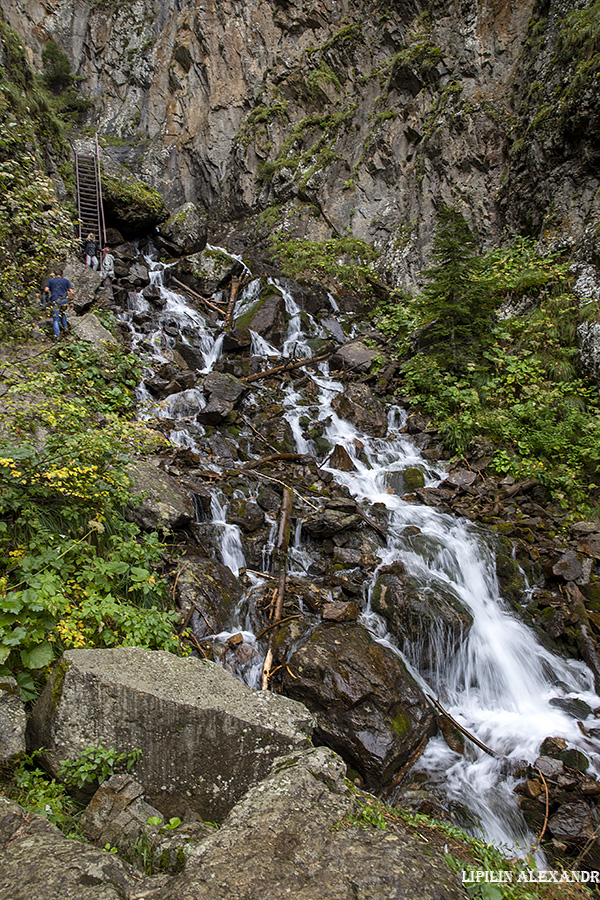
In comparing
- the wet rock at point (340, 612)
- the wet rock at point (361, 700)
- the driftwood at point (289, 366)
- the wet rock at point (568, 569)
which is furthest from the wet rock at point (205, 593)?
the driftwood at point (289, 366)

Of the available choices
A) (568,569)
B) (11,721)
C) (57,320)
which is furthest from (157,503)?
(568,569)

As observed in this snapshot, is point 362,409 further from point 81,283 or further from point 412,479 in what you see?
point 81,283

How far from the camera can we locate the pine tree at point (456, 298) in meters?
9.97

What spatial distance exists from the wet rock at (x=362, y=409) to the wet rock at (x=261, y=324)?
11.0 feet

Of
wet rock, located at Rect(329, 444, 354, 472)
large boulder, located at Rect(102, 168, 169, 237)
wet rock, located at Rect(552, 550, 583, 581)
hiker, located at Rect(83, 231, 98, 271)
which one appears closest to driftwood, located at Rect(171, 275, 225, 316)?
hiker, located at Rect(83, 231, 98, 271)

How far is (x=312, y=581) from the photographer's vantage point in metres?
6.15

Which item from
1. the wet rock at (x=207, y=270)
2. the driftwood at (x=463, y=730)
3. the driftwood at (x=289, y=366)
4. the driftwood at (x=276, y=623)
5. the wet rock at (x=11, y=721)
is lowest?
the driftwood at (x=463, y=730)

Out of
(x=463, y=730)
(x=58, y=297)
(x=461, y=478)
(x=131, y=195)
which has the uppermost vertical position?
(x=131, y=195)

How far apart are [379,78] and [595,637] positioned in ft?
79.7

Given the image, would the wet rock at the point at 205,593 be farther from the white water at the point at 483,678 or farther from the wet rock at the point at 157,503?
the white water at the point at 483,678

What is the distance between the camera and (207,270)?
15.9 m

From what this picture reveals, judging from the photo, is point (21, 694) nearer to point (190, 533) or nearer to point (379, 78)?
point (190, 533)

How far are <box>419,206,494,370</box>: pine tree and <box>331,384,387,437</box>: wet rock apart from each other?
1938mm

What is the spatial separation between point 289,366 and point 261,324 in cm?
205
